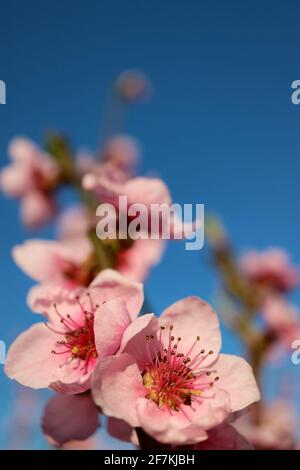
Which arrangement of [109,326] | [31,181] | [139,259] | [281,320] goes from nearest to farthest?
[109,326], [139,259], [31,181], [281,320]

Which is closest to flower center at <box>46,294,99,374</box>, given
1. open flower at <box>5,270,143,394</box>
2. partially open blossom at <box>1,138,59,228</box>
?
open flower at <box>5,270,143,394</box>

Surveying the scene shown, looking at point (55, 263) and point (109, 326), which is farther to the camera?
point (55, 263)

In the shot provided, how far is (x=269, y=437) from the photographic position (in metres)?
1.11

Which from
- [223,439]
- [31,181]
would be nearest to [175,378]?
[223,439]

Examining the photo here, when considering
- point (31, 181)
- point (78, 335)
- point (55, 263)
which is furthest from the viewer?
point (31, 181)

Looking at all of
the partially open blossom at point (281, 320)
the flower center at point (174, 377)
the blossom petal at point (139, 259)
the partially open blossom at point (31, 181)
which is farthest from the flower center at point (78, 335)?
the partially open blossom at point (281, 320)

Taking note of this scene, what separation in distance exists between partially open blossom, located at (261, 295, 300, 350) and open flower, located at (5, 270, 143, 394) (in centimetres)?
135

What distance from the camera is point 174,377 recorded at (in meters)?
0.78

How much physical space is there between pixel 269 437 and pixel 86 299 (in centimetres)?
54

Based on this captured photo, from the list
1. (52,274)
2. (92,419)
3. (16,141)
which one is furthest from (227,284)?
(92,419)

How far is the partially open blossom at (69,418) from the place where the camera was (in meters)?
0.82

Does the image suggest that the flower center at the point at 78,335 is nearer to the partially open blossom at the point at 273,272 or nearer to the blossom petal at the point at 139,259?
the blossom petal at the point at 139,259

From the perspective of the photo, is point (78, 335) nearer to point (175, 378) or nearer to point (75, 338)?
point (75, 338)

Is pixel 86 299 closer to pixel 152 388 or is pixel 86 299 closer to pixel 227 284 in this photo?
pixel 152 388
